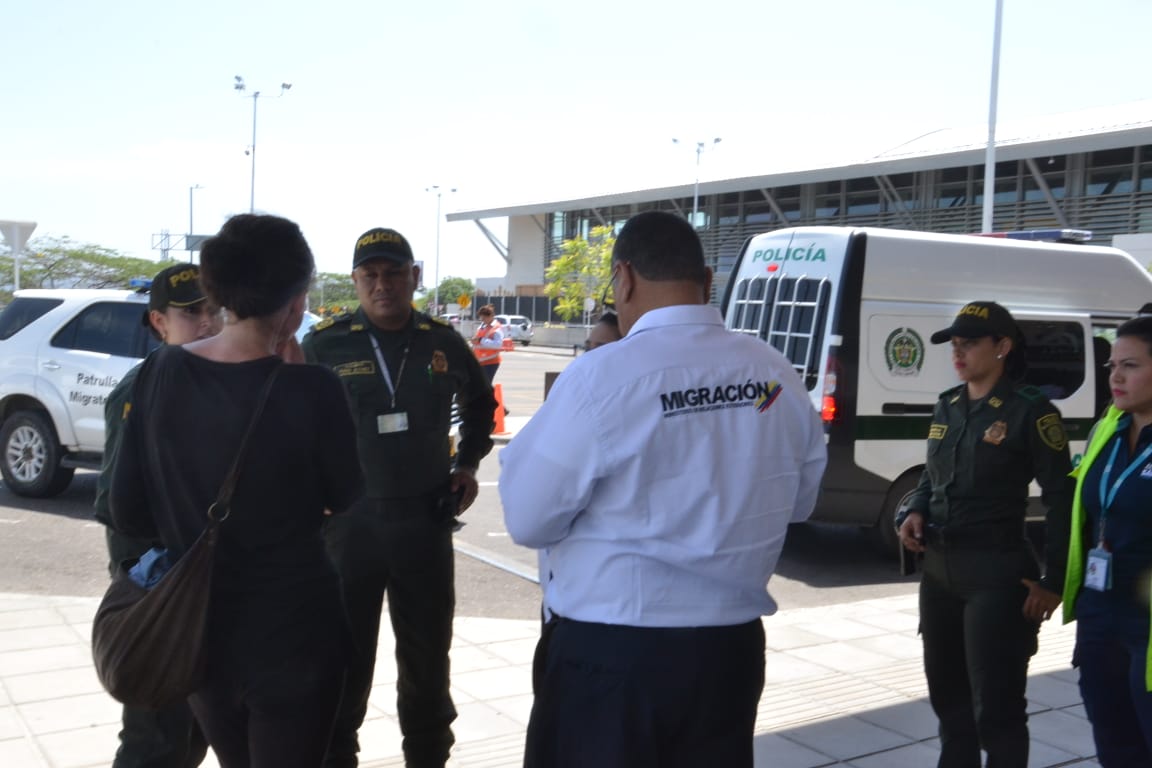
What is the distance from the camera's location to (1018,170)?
1537 inches

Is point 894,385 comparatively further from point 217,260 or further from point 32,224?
point 32,224

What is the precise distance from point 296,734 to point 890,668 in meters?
4.34

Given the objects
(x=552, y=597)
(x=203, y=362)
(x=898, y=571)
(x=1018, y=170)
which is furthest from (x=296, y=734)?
(x=1018, y=170)

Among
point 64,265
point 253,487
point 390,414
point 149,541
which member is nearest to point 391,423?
point 390,414

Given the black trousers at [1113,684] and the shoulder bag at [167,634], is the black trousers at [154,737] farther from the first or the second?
the black trousers at [1113,684]

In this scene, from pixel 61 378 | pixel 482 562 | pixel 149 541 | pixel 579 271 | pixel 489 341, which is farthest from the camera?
pixel 579 271

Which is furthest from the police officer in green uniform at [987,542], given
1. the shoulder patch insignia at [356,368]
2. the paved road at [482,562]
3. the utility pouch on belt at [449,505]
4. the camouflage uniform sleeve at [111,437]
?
the paved road at [482,562]

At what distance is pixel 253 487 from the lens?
98.8 inches

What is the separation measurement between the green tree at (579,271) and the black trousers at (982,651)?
5257cm

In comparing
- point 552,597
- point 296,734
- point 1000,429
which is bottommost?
point 296,734

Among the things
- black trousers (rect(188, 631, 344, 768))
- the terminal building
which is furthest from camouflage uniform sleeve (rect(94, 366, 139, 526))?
the terminal building

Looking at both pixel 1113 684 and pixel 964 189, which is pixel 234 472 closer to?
pixel 1113 684

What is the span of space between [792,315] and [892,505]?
1646mm

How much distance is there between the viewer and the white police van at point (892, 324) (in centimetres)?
829
